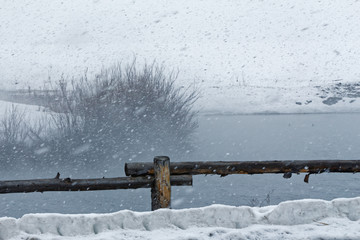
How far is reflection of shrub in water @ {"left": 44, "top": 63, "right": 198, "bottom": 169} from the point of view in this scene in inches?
986

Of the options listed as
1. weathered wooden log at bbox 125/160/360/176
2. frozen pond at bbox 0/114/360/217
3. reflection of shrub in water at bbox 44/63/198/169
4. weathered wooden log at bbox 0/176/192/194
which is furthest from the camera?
reflection of shrub in water at bbox 44/63/198/169

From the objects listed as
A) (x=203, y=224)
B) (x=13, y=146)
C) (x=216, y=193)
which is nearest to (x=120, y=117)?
(x=13, y=146)

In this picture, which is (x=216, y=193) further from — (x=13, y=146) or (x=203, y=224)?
(x=203, y=224)

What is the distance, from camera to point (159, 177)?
488 cm

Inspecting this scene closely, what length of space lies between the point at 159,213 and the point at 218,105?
77.3m

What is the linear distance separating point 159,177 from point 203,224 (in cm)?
77

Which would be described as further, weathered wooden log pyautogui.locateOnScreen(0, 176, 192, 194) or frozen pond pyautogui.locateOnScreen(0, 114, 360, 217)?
frozen pond pyautogui.locateOnScreen(0, 114, 360, 217)

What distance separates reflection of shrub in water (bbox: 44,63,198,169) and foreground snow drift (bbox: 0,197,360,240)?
1872 centimetres

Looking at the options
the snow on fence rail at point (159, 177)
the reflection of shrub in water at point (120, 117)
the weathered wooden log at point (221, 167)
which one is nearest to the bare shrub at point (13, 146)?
the reflection of shrub in water at point (120, 117)

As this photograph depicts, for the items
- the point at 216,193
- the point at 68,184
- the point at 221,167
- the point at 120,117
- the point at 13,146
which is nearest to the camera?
the point at 68,184

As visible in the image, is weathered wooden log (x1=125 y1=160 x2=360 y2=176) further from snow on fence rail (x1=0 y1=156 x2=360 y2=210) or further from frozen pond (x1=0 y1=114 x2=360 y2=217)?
frozen pond (x1=0 y1=114 x2=360 y2=217)

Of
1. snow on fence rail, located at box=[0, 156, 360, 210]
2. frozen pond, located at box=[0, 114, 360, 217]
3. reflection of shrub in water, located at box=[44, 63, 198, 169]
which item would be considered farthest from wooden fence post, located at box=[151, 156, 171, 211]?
reflection of shrub in water, located at box=[44, 63, 198, 169]

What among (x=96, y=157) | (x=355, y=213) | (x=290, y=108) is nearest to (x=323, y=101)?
(x=290, y=108)

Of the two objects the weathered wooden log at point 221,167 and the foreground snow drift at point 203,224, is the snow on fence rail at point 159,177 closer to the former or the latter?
the weathered wooden log at point 221,167
